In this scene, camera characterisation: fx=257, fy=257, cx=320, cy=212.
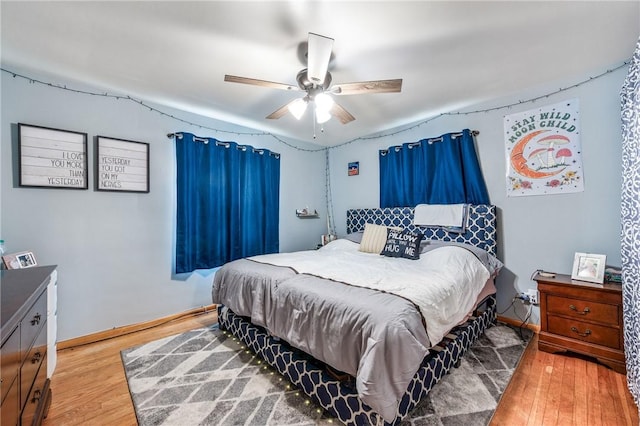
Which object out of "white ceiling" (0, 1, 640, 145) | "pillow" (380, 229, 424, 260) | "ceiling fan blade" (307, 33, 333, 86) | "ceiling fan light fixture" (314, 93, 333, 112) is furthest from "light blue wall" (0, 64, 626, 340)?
"ceiling fan blade" (307, 33, 333, 86)

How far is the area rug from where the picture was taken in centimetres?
157

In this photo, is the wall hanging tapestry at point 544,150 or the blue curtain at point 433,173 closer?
the wall hanging tapestry at point 544,150

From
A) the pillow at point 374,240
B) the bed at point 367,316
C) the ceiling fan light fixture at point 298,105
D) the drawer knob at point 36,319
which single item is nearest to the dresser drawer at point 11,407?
the drawer knob at point 36,319

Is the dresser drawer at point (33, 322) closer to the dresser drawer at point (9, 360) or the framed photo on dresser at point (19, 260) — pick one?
the dresser drawer at point (9, 360)

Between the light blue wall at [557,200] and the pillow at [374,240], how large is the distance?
128cm

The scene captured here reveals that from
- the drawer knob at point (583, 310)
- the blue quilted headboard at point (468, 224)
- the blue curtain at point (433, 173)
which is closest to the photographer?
the drawer knob at point (583, 310)

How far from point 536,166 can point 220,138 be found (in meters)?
3.71

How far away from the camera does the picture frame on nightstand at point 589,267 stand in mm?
2145

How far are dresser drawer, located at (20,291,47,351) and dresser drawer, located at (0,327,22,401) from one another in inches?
3.2

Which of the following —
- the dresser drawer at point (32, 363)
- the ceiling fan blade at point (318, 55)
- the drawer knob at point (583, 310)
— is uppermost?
the ceiling fan blade at point (318, 55)

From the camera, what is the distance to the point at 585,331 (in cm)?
211

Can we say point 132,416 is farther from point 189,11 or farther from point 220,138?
Result: point 220,138

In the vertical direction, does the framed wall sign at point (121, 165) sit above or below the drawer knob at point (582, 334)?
above

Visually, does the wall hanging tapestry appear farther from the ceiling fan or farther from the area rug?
the ceiling fan
